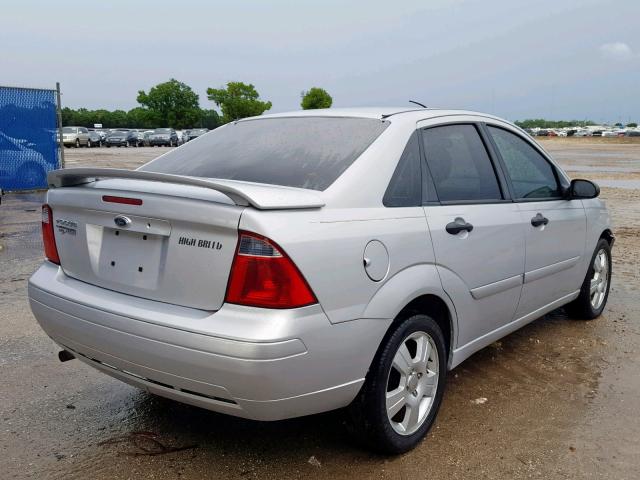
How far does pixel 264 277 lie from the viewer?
7.98 ft

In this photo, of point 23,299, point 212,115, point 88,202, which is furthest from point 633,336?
point 212,115

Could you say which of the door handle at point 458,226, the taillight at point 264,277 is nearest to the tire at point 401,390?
the door handle at point 458,226

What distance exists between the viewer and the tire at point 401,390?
2846 mm

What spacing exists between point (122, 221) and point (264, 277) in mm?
770

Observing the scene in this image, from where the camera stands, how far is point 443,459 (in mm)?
3049

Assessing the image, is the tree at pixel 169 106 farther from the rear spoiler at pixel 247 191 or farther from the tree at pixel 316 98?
the rear spoiler at pixel 247 191

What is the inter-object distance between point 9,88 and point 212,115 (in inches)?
4293

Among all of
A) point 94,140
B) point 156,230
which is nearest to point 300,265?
point 156,230

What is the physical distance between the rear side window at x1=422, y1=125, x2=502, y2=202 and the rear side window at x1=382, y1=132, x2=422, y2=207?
12 cm

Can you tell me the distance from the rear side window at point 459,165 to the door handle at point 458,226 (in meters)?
0.14

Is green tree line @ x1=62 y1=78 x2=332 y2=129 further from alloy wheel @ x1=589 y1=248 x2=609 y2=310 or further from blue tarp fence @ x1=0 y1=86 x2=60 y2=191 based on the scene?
alloy wheel @ x1=589 y1=248 x2=609 y2=310

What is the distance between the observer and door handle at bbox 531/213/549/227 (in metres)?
3.99

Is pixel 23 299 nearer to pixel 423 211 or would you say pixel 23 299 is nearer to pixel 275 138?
pixel 275 138

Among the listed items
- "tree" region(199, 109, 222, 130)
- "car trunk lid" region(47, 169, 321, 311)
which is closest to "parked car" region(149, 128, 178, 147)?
"tree" region(199, 109, 222, 130)
